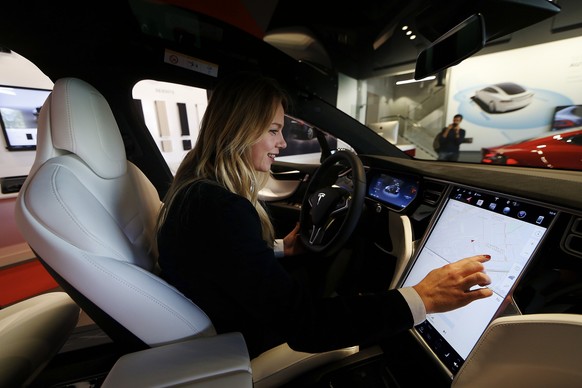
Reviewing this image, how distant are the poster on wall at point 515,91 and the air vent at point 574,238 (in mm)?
5294

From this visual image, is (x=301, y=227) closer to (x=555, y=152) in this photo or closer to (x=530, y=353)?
(x=530, y=353)

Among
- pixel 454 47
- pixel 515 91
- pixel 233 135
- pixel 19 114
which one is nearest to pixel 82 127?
pixel 233 135

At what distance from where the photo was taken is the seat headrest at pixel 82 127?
0.72m

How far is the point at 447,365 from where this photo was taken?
742mm

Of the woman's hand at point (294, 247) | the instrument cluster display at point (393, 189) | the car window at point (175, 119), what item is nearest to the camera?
the instrument cluster display at point (393, 189)

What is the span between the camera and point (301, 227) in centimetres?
133

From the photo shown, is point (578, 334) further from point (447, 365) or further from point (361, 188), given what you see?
point (361, 188)

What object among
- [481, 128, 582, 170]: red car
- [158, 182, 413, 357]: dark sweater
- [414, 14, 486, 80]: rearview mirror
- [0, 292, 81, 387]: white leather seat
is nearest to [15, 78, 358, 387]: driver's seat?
[158, 182, 413, 357]: dark sweater

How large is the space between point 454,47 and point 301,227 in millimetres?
971

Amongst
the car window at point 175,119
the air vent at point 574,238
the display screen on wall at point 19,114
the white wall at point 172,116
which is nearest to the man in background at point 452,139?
the car window at point 175,119

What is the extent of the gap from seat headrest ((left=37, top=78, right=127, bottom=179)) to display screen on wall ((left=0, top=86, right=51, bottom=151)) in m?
2.85

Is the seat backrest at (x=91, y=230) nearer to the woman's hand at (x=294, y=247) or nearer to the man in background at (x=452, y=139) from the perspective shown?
the woman's hand at (x=294, y=247)

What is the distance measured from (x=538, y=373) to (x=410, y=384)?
1.59 ft

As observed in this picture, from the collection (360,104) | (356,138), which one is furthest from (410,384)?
(360,104)
